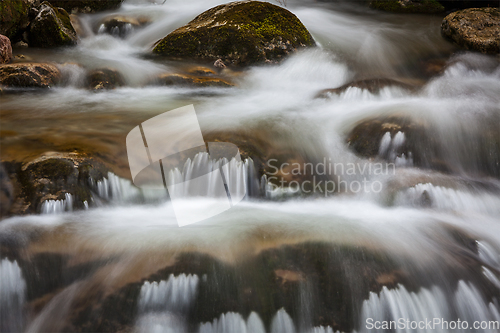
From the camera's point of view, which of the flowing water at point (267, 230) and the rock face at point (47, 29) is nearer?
the flowing water at point (267, 230)

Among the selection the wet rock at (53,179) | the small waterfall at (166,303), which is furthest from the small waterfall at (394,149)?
the wet rock at (53,179)

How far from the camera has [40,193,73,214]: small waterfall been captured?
326 cm

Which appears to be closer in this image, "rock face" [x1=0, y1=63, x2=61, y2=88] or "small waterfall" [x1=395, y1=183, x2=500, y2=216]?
"small waterfall" [x1=395, y1=183, x2=500, y2=216]

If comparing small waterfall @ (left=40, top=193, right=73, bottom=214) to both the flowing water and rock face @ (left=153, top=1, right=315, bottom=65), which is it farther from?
rock face @ (left=153, top=1, right=315, bottom=65)

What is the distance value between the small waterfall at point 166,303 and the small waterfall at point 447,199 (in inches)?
89.7

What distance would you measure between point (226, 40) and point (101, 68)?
215cm

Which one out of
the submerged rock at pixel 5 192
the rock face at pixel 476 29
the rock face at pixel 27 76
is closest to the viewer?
the submerged rock at pixel 5 192

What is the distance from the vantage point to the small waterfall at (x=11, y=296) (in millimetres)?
2546

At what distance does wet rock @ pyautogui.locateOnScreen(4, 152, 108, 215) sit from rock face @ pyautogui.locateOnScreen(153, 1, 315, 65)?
12.6ft

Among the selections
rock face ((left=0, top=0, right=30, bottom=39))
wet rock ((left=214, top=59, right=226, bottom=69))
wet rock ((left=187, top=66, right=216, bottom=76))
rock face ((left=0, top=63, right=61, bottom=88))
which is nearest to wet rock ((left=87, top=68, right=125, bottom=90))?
rock face ((left=0, top=63, right=61, bottom=88))

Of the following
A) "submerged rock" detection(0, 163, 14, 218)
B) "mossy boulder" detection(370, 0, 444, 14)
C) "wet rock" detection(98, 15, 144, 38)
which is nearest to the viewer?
"submerged rock" detection(0, 163, 14, 218)

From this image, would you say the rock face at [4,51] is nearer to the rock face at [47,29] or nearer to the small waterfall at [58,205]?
the rock face at [47,29]

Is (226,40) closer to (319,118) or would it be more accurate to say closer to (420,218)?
(319,118)

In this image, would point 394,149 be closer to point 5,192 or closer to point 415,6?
point 5,192
